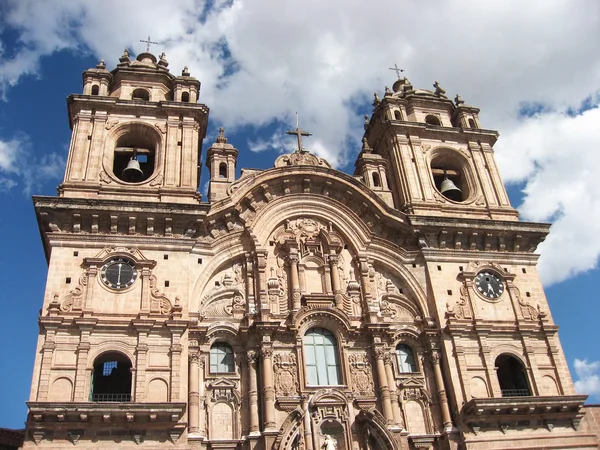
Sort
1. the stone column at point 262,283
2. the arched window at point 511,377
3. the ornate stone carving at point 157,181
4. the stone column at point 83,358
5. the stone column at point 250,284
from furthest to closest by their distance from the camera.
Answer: the ornate stone carving at point 157,181 < the arched window at point 511,377 < the stone column at point 250,284 < the stone column at point 262,283 < the stone column at point 83,358

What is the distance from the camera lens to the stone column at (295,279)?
23359 mm

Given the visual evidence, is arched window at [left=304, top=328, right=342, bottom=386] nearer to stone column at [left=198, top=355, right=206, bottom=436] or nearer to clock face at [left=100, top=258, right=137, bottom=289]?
stone column at [left=198, top=355, right=206, bottom=436]

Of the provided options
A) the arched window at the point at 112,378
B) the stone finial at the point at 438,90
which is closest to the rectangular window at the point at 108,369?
the arched window at the point at 112,378

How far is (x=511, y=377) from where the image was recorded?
80.6 feet

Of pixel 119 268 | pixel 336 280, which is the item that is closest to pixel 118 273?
pixel 119 268

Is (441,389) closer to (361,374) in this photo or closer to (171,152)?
(361,374)

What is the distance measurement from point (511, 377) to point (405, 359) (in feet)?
14.6

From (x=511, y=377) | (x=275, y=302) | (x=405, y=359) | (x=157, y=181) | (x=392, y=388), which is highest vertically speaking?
(x=157, y=181)

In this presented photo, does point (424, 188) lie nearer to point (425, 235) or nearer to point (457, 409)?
point (425, 235)

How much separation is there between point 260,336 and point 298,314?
1.60 m

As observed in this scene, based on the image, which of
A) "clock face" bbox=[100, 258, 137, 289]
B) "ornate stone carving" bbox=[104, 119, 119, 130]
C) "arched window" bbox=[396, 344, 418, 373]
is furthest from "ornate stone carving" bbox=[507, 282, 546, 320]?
"ornate stone carving" bbox=[104, 119, 119, 130]

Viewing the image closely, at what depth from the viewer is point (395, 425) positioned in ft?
70.1

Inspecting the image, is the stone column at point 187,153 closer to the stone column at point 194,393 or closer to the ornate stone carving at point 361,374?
the stone column at point 194,393

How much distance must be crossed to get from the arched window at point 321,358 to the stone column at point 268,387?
1.38 m
